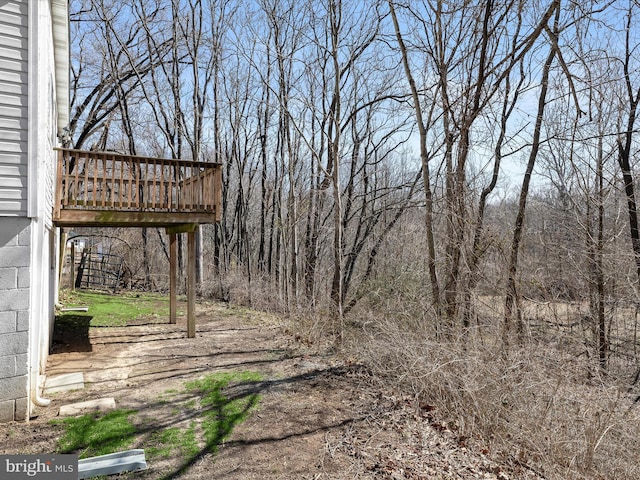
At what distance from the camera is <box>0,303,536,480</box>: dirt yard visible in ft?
12.4

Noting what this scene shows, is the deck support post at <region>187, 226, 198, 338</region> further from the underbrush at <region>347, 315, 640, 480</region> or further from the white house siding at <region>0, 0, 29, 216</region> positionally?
the underbrush at <region>347, 315, 640, 480</region>

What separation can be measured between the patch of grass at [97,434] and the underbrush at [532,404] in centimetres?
313

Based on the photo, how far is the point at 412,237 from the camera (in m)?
8.96

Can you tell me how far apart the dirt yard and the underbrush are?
27cm

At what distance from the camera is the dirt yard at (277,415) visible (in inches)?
149

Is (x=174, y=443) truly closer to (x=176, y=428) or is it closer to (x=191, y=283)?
(x=176, y=428)

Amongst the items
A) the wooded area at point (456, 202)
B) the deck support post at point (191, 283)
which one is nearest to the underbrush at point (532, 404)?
the wooded area at point (456, 202)

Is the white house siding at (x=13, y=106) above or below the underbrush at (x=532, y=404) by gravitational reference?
above

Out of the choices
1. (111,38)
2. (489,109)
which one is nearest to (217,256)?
(111,38)

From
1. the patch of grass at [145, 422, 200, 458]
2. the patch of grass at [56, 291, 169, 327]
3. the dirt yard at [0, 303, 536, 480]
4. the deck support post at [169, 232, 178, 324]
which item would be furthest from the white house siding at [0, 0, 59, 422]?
the patch of grass at [56, 291, 169, 327]

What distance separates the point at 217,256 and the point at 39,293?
40.4ft

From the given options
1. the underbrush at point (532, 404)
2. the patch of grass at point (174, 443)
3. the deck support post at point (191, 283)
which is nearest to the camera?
the patch of grass at point (174, 443)

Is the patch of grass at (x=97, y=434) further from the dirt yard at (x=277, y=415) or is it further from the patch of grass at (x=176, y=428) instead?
the dirt yard at (x=277, y=415)

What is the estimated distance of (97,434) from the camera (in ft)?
13.9
